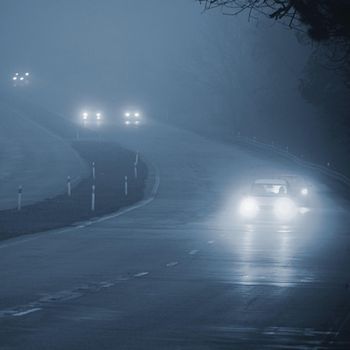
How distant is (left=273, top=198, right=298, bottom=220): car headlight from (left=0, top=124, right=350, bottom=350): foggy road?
5.52 ft

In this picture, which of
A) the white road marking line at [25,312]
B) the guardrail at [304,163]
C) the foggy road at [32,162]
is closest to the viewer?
the white road marking line at [25,312]

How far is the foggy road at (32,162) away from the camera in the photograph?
50.4 metres

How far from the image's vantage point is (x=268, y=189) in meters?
41.4

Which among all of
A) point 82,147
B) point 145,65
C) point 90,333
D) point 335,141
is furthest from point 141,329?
point 145,65

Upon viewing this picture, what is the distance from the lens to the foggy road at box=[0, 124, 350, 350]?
38.8 ft

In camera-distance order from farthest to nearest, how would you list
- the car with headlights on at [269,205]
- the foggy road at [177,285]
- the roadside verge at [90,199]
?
the car with headlights on at [269,205] → the roadside verge at [90,199] → the foggy road at [177,285]

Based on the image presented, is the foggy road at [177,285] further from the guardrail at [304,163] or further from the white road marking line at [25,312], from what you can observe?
the guardrail at [304,163]

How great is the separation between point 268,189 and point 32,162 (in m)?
33.2

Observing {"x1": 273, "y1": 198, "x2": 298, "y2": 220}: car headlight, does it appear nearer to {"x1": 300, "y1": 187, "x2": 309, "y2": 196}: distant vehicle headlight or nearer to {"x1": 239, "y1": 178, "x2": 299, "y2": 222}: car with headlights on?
{"x1": 239, "y1": 178, "x2": 299, "y2": 222}: car with headlights on

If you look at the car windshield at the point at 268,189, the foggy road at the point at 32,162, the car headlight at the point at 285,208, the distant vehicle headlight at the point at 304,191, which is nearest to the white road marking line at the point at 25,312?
the car headlight at the point at 285,208

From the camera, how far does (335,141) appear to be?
90.2 metres

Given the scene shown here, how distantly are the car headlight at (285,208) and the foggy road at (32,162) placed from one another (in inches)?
392

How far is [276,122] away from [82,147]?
32063 mm

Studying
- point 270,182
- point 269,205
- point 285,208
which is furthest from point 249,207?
point 270,182
